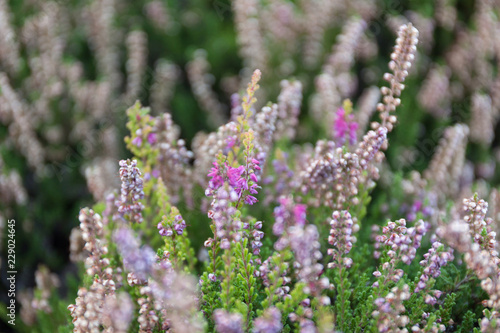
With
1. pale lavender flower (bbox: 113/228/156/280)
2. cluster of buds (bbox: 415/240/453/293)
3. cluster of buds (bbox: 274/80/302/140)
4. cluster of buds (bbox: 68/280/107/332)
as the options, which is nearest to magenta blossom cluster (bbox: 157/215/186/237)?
cluster of buds (bbox: 68/280/107/332)

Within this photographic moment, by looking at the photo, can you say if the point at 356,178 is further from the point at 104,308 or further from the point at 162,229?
the point at 104,308

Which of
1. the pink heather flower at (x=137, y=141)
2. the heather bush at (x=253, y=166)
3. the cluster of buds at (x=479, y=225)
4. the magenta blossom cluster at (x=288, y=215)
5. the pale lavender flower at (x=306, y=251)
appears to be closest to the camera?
the pale lavender flower at (x=306, y=251)

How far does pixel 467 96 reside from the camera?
13.7 ft

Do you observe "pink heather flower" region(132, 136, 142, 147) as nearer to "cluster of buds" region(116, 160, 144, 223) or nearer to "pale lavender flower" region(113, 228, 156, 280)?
"cluster of buds" region(116, 160, 144, 223)

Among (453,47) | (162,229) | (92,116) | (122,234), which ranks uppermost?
(122,234)

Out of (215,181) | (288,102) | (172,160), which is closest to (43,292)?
(172,160)

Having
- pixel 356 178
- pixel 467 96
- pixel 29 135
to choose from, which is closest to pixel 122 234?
pixel 356 178

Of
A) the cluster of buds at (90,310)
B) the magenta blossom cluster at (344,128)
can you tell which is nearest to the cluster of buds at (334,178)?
the magenta blossom cluster at (344,128)

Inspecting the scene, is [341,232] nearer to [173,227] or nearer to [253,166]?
[253,166]

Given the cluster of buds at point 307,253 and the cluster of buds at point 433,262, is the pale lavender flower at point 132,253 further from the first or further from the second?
the cluster of buds at point 433,262

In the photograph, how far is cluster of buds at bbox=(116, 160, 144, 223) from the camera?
1.63 meters

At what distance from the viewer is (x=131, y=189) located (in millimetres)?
1694

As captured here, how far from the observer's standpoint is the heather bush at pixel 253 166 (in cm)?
150

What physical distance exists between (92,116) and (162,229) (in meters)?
2.45
